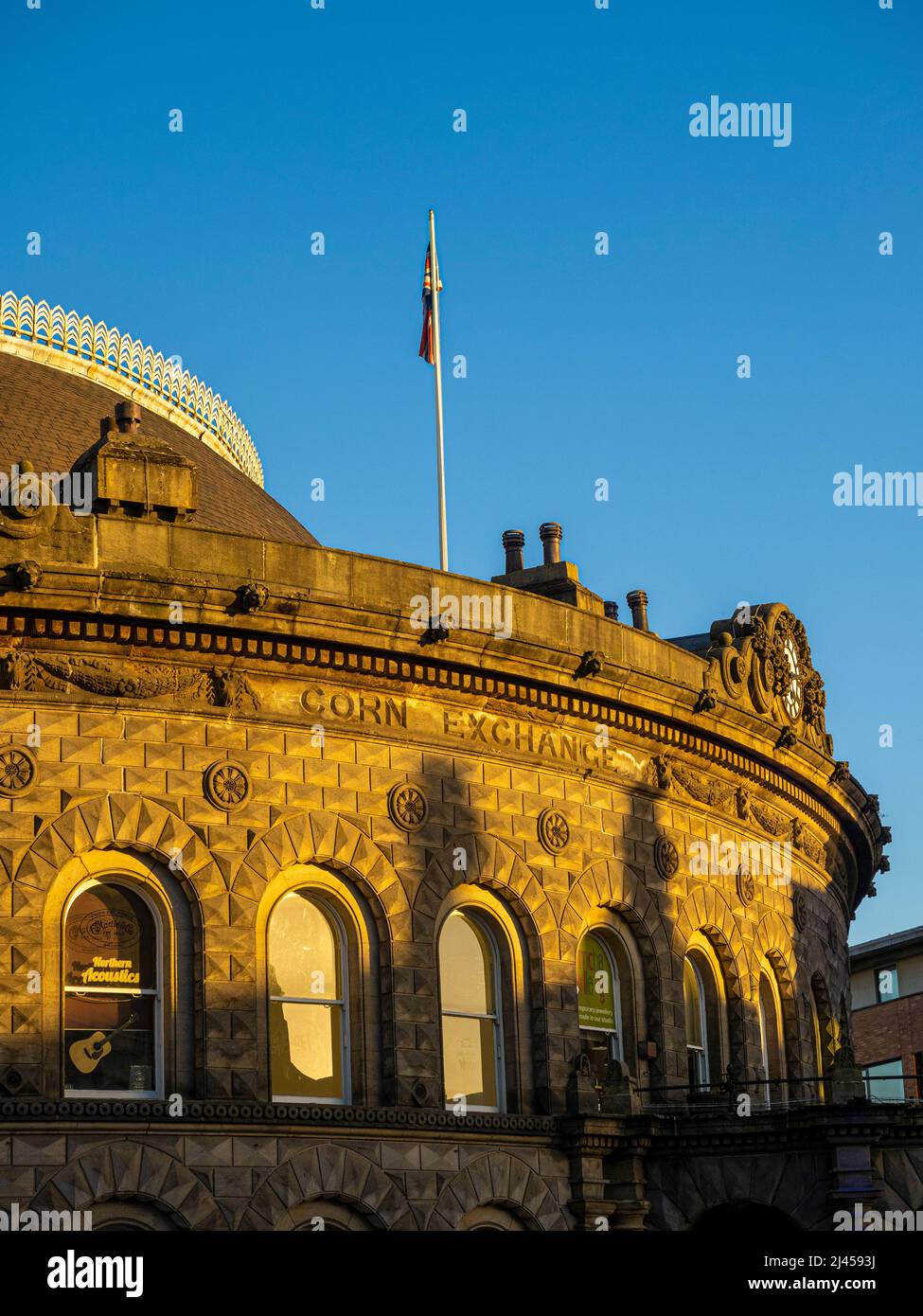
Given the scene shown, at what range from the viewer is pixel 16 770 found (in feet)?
83.7

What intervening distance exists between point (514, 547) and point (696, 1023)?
841 cm

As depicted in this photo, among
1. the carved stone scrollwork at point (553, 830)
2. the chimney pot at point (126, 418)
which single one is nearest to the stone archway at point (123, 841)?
the carved stone scrollwork at point (553, 830)

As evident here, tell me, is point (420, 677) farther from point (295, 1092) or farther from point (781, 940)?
point (781, 940)

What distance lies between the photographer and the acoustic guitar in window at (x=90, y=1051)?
2541cm

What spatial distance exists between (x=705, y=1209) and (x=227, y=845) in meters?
9.03

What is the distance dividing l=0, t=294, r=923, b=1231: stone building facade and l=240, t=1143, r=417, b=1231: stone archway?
38 mm

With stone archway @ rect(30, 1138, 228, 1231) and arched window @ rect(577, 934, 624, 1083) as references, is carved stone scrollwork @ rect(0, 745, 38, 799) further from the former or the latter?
arched window @ rect(577, 934, 624, 1083)

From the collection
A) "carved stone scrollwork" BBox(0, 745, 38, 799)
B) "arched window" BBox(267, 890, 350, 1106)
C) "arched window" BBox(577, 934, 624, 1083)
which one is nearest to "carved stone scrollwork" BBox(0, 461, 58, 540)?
"carved stone scrollwork" BBox(0, 745, 38, 799)

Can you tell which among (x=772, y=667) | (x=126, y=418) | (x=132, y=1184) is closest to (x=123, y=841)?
(x=132, y=1184)

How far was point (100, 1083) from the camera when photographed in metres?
25.5

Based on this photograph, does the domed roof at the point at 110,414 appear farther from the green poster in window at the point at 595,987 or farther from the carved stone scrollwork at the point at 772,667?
the green poster in window at the point at 595,987

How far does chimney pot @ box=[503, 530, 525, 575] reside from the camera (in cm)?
3466

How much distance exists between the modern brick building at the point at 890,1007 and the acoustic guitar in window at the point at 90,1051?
46.2 meters
